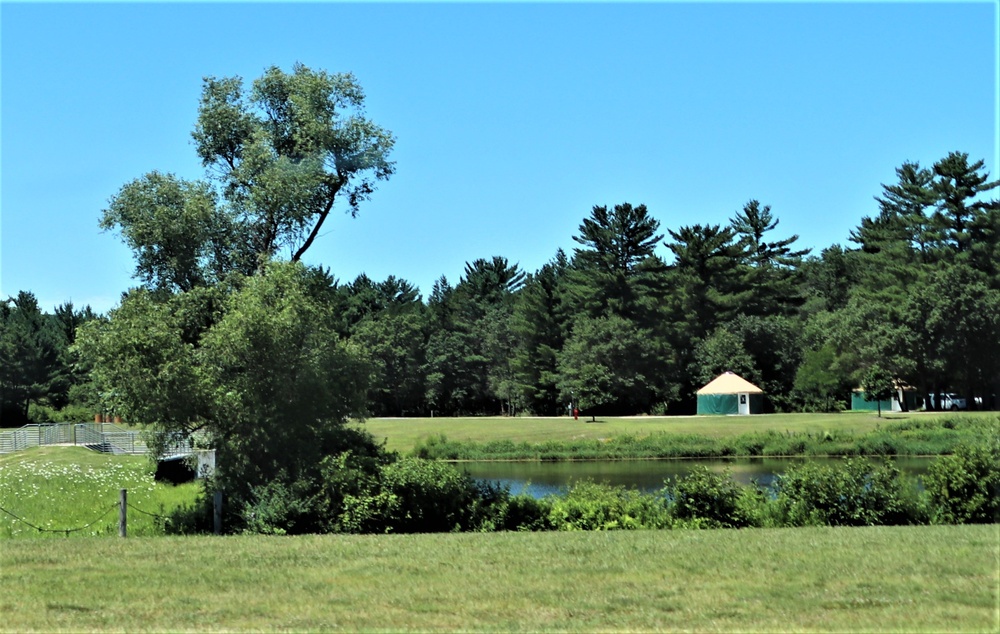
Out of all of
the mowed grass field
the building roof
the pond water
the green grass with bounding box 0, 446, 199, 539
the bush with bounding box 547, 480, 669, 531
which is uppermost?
the building roof

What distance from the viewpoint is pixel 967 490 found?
1717 cm

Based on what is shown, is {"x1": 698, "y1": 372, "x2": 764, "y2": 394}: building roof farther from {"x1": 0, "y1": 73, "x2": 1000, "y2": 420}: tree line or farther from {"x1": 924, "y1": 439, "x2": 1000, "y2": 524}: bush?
{"x1": 924, "y1": 439, "x2": 1000, "y2": 524}: bush

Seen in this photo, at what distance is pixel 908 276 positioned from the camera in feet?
246

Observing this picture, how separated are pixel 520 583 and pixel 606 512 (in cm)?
735

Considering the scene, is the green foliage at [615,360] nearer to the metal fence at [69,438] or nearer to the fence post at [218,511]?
the metal fence at [69,438]

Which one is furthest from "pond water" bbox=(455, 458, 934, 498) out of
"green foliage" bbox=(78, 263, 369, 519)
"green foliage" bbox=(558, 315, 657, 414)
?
"green foliage" bbox=(558, 315, 657, 414)

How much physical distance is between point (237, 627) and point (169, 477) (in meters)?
26.5

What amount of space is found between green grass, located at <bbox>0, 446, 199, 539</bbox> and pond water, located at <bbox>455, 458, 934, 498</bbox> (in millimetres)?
10783

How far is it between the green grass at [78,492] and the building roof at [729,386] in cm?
4590

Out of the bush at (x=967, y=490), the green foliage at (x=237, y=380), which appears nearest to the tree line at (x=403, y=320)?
the green foliage at (x=237, y=380)

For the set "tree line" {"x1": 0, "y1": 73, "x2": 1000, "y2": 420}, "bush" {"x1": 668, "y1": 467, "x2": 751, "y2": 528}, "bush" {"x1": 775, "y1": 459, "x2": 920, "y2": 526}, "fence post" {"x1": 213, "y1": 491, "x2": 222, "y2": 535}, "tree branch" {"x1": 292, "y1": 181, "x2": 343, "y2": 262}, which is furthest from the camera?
"tree line" {"x1": 0, "y1": 73, "x2": 1000, "y2": 420}

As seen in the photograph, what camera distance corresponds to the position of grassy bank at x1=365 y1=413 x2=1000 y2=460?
49906mm

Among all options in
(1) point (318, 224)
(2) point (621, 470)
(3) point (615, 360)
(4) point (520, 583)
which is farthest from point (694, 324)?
(4) point (520, 583)

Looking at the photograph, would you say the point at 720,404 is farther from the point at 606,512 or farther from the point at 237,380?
the point at 606,512
